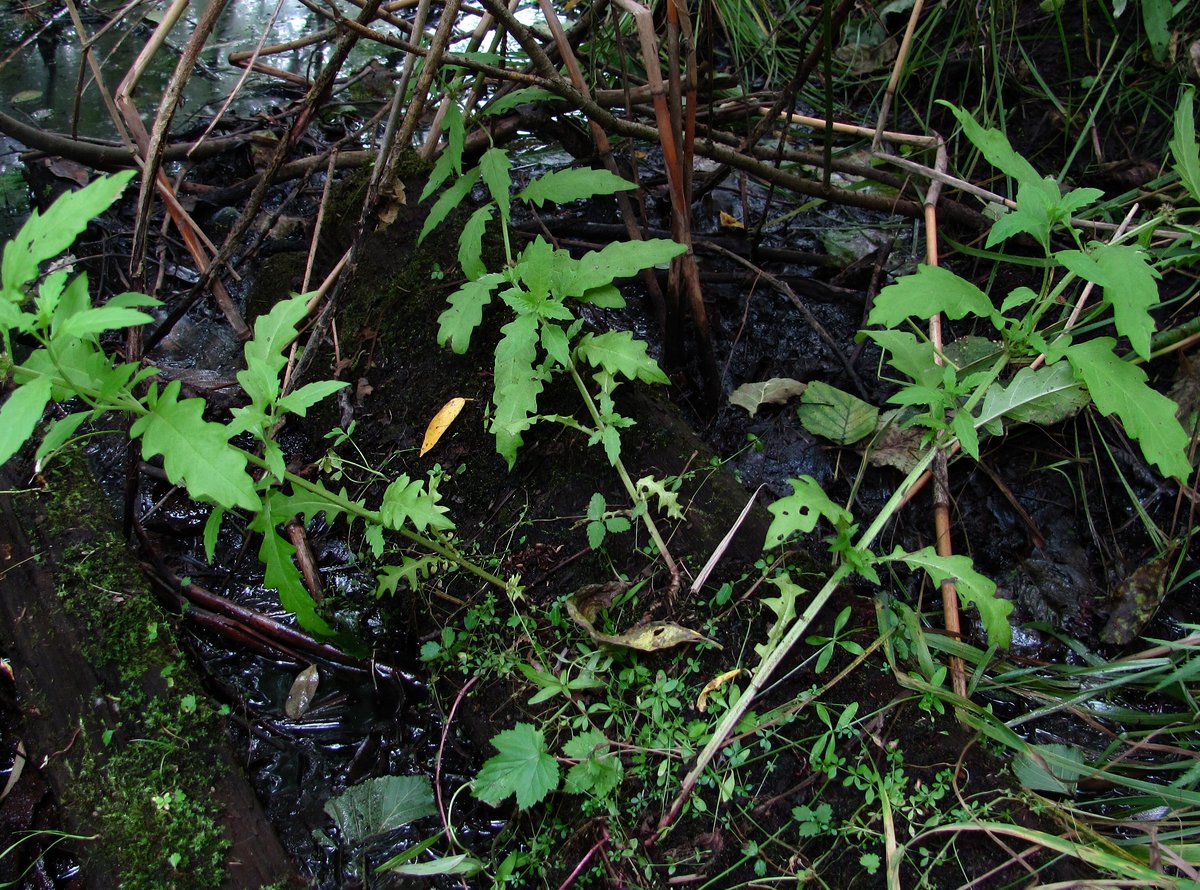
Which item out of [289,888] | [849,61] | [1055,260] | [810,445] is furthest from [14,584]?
[849,61]

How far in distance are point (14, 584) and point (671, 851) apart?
179 cm

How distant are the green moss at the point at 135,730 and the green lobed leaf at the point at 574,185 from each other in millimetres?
1485

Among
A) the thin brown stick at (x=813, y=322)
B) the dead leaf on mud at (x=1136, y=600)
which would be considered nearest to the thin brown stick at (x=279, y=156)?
the thin brown stick at (x=813, y=322)

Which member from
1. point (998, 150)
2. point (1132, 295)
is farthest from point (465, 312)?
point (1132, 295)

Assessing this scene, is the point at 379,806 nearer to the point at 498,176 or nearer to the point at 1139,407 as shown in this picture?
the point at 498,176

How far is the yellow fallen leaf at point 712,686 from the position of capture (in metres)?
1.79

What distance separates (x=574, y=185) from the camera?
2.24 meters

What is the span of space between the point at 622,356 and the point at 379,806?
1.21 m

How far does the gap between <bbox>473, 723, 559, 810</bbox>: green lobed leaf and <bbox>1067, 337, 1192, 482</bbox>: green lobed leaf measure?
1351 mm

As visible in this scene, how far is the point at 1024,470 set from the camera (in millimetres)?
2537

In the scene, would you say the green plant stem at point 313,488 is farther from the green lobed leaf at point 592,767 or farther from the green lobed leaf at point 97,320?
the green lobed leaf at point 592,767

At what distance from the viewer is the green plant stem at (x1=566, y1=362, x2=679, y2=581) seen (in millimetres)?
1981

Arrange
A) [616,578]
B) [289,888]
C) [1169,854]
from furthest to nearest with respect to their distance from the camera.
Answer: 1. [616,578]
2. [289,888]
3. [1169,854]

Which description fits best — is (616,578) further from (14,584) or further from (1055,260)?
(14,584)
